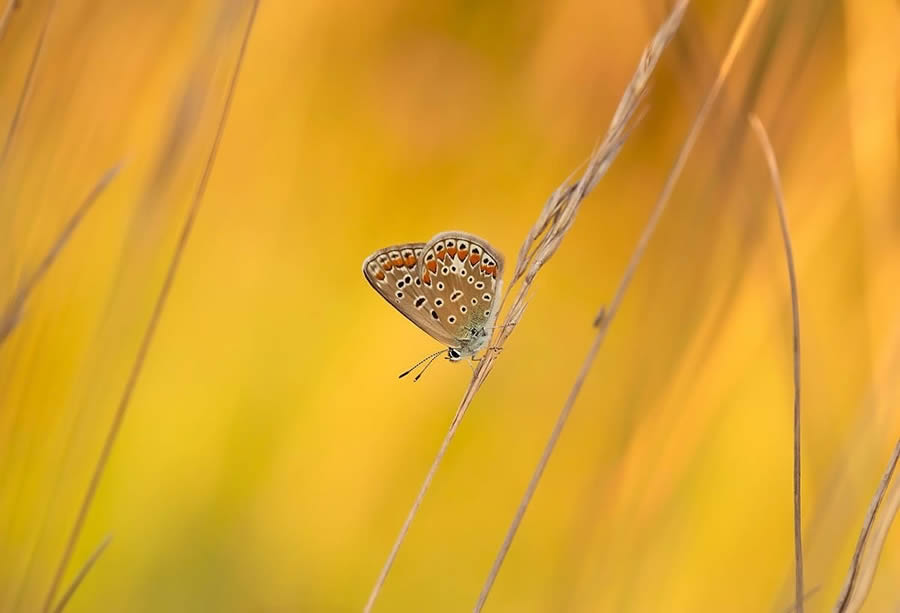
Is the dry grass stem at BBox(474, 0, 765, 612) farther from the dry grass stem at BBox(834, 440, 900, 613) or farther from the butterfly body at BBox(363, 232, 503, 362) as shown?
the butterfly body at BBox(363, 232, 503, 362)

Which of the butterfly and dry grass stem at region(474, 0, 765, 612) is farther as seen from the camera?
the butterfly

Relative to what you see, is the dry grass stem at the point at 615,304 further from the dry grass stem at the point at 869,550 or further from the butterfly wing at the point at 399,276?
the butterfly wing at the point at 399,276

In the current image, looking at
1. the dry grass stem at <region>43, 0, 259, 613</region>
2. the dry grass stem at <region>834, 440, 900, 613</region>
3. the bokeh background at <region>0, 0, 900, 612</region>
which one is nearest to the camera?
the dry grass stem at <region>834, 440, 900, 613</region>

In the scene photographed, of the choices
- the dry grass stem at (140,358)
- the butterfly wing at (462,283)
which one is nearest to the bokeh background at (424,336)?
the dry grass stem at (140,358)

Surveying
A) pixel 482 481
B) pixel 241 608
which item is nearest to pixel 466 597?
pixel 482 481

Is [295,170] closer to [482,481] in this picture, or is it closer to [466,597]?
[482,481]

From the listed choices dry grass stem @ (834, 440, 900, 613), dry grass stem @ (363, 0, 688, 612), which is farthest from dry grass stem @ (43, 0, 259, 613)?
dry grass stem @ (834, 440, 900, 613)
